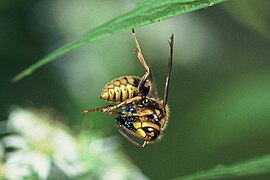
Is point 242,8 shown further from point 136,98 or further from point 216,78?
point 136,98

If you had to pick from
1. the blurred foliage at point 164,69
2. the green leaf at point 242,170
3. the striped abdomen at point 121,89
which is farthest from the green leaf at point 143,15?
the blurred foliage at point 164,69

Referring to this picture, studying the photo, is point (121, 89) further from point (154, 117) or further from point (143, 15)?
point (143, 15)

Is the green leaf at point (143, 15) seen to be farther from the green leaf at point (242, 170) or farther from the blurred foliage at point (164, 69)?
A: the blurred foliage at point (164, 69)

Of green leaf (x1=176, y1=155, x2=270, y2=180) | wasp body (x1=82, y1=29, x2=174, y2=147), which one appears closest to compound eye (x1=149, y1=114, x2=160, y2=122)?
wasp body (x1=82, y1=29, x2=174, y2=147)

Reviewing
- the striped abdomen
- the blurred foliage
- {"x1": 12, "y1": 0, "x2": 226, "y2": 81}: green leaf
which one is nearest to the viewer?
{"x1": 12, "y1": 0, "x2": 226, "y2": 81}: green leaf

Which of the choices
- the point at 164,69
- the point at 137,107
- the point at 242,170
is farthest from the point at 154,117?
the point at 164,69

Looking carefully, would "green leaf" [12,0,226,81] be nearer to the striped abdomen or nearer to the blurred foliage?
the striped abdomen
